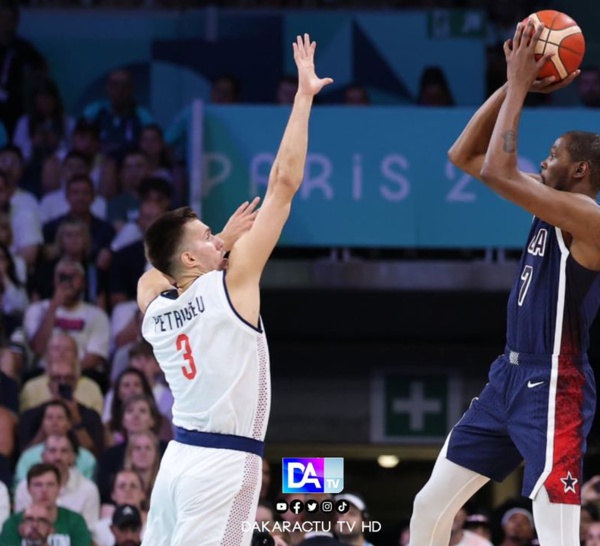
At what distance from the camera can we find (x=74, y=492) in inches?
393

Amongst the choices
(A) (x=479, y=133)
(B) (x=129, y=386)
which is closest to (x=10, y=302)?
(B) (x=129, y=386)

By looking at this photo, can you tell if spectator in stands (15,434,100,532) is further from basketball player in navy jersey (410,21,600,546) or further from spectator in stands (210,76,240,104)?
basketball player in navy jersey (410,21,600,546)

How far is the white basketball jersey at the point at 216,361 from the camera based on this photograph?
18.3ft

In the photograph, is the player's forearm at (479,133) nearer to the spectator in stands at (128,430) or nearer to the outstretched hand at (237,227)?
the outstretched hand at (237,227)

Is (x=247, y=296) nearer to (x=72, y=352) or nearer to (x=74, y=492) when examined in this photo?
(x=74, y=492)

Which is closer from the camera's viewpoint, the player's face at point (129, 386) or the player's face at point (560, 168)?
the player's face at point (560, 168)

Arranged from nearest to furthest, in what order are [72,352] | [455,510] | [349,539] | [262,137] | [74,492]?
1. [455,510]
2. [349,539]
3. [74,492]
4. [72,352]
5. [262,137]

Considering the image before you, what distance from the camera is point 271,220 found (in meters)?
5.50

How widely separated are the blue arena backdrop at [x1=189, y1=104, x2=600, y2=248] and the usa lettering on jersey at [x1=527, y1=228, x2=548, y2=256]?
601cm

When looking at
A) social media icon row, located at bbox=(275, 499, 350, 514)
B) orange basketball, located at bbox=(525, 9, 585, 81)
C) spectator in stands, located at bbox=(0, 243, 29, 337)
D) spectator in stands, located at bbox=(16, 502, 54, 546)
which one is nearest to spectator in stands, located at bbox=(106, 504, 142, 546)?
spectator in stands, located at bbox=(16, 502, 54, 546)

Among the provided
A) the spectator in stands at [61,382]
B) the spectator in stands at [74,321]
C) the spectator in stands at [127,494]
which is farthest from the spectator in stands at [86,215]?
the spectator in stands at [127,494]

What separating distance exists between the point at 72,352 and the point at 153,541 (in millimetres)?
5553

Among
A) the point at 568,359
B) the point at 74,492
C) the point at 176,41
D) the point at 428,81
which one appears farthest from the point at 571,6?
the point at 568,359

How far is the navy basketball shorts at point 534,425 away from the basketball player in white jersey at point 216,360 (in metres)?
0.98
